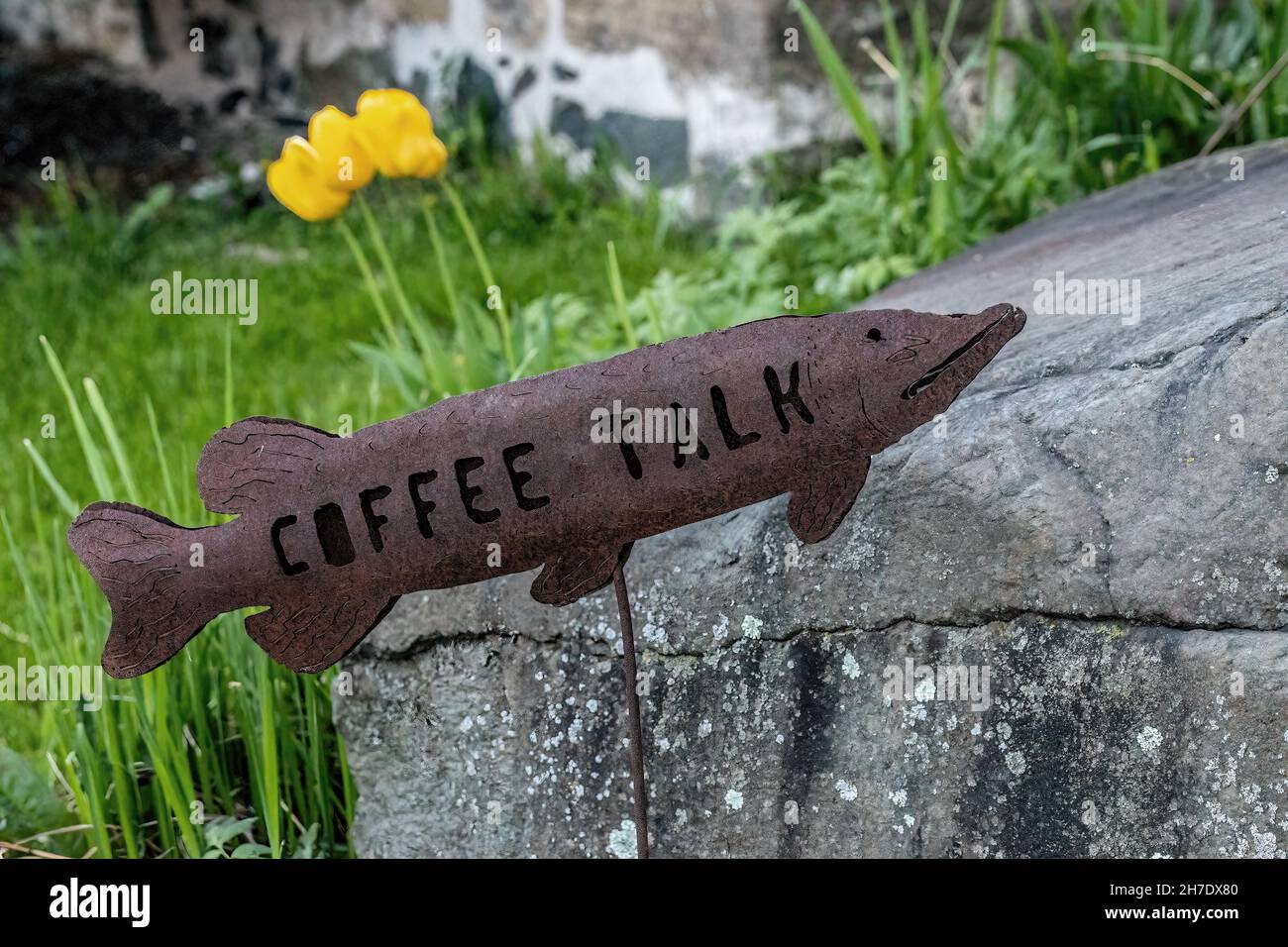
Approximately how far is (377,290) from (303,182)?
63.8 inches

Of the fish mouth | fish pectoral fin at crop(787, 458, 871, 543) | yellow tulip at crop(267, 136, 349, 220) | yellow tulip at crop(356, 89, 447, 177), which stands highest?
yellow tulip at crop(356, 89, 447, 177)

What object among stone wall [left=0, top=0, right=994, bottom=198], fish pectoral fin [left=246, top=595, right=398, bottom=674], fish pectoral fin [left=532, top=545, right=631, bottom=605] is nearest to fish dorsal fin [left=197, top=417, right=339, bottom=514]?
fish pectoral fin [left=246, top=595, right=398, bottom=674]

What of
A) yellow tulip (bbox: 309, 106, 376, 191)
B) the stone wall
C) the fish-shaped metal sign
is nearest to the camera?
the fish-shaped metal sign

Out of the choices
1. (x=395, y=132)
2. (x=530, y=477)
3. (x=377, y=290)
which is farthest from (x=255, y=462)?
(x=377, y=290)

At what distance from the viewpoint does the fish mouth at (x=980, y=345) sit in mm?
1314

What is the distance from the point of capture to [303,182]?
192 cm

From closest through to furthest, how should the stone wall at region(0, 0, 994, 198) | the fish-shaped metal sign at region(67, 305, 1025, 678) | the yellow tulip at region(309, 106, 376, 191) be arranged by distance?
the fish-shaped metal sign at region(67, 305, 1025, 678) → the yellow tulip at region(309, 106, 376, 191) → the stone wall at region(0, 0, 994, 198)

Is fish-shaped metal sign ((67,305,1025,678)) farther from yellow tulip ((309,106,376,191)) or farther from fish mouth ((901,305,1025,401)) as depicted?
yellow tulip ((309,106,376,191))

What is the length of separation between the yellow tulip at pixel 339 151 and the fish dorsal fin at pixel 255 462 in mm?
629

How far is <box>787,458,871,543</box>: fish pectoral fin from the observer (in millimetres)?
1349

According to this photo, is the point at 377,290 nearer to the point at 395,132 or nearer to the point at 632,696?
the point at 395,132

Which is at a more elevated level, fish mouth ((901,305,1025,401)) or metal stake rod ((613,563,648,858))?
fish mouth ((901,305,1025,401))

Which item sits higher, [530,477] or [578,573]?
[530,477]

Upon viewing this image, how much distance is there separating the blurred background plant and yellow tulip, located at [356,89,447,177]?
241 mm
